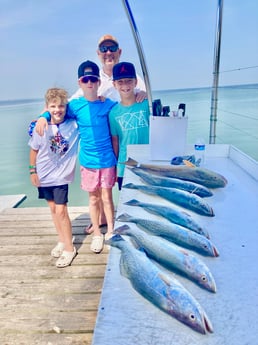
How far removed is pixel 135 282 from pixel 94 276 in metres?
1.26

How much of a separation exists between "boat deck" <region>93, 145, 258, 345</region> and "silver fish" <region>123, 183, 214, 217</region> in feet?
0.12

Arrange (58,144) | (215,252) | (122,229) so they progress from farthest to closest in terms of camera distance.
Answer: (58,144) < (122,229) < (215,252)

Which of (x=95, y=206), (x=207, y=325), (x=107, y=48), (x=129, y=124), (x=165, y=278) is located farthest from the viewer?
(x=107, y=48)

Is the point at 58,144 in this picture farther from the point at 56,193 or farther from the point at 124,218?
the point at 124,218

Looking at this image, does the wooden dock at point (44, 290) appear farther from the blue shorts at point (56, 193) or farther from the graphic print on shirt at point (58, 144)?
the graphic print on shirt at point (58, 144)

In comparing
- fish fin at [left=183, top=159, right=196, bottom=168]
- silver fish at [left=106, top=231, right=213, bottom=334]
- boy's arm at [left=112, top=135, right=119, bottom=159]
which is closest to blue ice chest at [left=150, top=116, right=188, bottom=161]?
fish fin at [left=183, top=159, right=196, bottom=168]

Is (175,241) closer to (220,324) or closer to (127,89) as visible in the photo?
(220,324)

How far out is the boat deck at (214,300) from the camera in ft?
1.99

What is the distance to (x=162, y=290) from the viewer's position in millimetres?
701

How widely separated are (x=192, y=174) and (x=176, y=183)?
14 cm

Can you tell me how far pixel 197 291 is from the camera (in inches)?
28.5

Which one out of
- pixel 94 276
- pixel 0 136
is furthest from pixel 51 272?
pixel 0 136

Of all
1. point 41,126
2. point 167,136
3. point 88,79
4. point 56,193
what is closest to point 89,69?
point 88,79

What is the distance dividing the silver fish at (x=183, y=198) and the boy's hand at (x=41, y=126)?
853mm
